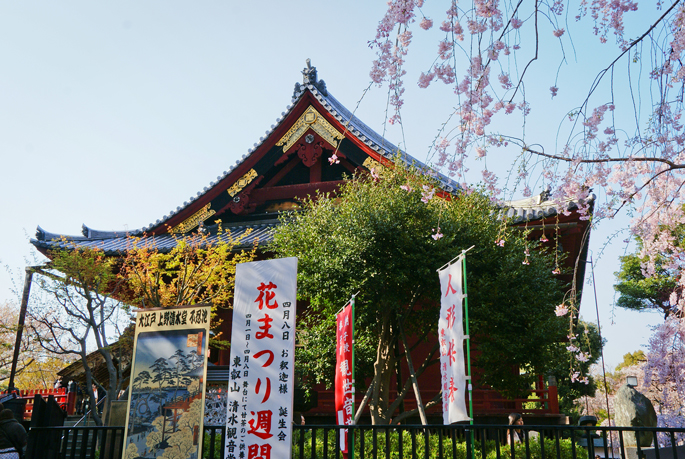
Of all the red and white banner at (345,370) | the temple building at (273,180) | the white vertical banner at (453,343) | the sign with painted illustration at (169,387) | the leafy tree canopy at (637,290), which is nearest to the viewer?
the sign with painted illustration at (169,387)

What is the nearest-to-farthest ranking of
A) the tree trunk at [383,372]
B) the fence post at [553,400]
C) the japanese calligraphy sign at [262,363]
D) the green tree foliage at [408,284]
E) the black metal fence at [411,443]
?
the black metal fence at [411,443] → the japanese calligraphy sign at [262,363] → the green tree foliage at [408,284] → the tree trunk at [383,372] → the fence post at [553,400]

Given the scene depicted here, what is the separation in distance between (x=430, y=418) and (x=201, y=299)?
708 cm

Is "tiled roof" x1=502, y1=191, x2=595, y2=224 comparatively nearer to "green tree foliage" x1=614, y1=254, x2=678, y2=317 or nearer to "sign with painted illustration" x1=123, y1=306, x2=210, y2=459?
"sign with painted illustration" x1=123, y1=306, x2=210, y2=459

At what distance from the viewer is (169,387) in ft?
18.6

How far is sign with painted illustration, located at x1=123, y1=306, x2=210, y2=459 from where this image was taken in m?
5.49

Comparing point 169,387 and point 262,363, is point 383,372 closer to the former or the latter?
point 262,363

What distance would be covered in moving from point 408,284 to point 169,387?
667 centimetres

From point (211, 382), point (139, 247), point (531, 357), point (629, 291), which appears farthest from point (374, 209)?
point (629, 291)

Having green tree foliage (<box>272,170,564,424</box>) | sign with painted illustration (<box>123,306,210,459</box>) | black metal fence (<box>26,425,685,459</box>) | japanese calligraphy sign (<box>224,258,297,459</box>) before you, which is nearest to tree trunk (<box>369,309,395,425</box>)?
green tree foliage (<box>272,170,564,424</box>)

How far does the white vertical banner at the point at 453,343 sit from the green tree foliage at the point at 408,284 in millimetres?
4245

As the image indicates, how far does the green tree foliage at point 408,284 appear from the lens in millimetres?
10867

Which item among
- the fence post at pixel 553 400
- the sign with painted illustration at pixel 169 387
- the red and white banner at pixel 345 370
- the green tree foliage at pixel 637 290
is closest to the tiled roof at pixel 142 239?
the red and white banner at pixel 345 370

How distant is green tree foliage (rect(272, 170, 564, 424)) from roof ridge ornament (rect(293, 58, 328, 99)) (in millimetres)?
5972

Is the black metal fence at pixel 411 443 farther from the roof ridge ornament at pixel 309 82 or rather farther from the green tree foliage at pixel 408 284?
the roof ridge ornament at pixel 309 82
